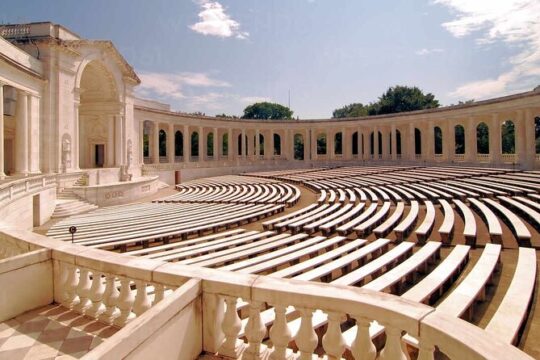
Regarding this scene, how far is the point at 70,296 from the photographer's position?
5.70m

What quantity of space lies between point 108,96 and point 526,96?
4754cm

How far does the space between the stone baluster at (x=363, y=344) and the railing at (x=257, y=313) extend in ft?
0.03

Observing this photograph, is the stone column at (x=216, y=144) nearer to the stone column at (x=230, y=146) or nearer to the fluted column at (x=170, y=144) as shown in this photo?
the stone column at (x=230, y=146)

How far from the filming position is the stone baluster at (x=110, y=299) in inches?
205

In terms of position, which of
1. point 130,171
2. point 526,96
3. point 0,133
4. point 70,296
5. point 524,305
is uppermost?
point 526,96

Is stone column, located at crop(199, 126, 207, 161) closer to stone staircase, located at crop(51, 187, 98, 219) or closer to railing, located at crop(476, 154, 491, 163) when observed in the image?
stone staircase, located at crop(51, 187, 98, 219)

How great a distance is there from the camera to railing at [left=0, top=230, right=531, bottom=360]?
3082 mm

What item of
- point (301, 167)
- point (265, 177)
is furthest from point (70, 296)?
point (301, 167)

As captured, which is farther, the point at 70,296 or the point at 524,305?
the point at 524,305

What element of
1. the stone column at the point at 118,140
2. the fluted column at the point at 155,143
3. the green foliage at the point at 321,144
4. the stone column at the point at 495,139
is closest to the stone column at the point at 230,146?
the fluted column at the point at 155,143

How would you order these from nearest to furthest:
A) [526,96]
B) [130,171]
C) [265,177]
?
[526,96]
[130,171]
[265,177]

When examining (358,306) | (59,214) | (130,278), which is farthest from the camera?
(59,214)

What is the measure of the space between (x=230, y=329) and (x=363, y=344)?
1.65m

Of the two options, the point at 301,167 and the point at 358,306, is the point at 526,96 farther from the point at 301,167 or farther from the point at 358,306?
the point at 358,306
